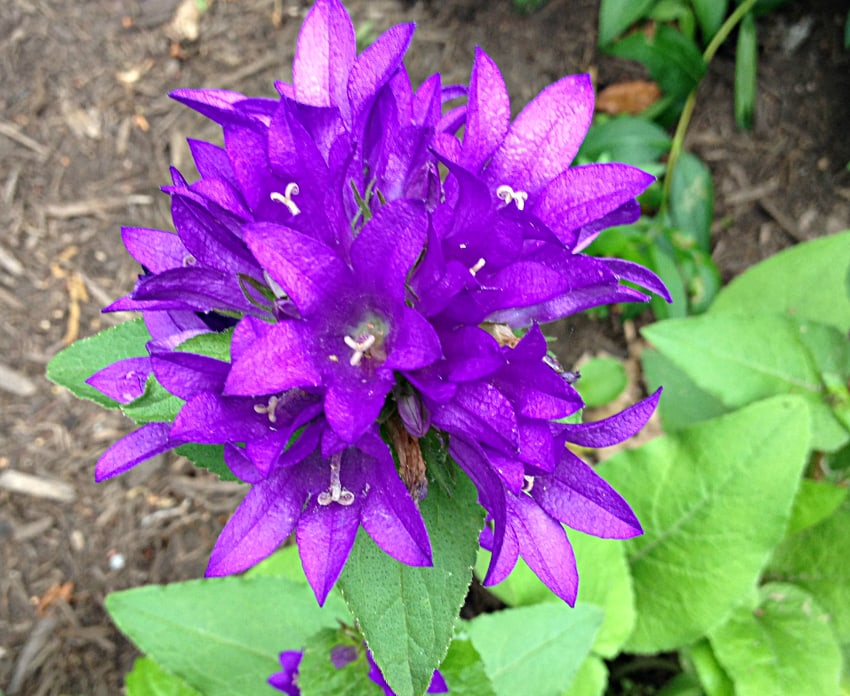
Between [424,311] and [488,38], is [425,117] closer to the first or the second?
[424,311]

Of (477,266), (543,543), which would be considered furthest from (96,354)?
(543,543)

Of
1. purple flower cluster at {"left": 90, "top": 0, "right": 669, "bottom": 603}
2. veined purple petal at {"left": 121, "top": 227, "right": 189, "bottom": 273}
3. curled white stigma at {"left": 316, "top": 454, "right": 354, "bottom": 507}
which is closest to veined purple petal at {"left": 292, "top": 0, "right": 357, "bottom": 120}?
purple flower cluster at {"left": 90, "top": 0, "right": 669, "bottom": 603}

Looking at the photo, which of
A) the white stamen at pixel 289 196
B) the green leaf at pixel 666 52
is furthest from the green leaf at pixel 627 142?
the white stamen at pixel 289 196

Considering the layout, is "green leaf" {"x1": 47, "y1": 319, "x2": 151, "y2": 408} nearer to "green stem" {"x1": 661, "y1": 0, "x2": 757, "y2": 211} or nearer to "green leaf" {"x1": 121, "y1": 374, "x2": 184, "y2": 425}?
"green leaf" {"x1": 121, "y1": 374, "x2": 184, "y2": 425}

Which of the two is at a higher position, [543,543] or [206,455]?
[543,543]

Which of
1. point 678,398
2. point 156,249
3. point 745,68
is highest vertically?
point 745,68

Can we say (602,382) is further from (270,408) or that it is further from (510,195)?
(270,408)

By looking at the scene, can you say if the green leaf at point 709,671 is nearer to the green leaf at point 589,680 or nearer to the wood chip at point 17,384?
the green leaf at point 589,680

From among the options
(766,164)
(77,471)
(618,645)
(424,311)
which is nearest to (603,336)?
(766,164)
